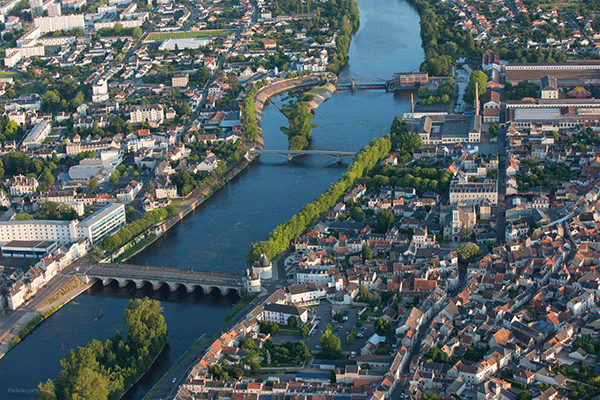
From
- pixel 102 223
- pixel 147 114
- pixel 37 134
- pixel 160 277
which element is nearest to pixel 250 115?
pixel 147 114

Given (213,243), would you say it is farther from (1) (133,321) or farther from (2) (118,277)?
(1) (133,321)

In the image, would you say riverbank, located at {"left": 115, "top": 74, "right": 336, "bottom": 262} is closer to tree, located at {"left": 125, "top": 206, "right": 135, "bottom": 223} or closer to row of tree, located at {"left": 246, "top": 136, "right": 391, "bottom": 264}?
tree, located at {"left": 125, "top": 206, "right": 135, "bottom": 223}

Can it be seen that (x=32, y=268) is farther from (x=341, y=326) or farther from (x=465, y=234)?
(x=465, y=234)

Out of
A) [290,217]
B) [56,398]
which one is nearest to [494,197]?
[290,217]

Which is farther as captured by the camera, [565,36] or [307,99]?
[565,36]

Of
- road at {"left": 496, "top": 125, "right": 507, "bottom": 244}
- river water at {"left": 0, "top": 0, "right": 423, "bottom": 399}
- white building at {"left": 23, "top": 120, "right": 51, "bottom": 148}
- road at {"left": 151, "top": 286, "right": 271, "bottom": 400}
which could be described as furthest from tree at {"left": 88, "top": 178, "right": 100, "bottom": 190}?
road at {"left": 496, "top": 125, "right": 507, "bottom": 244}

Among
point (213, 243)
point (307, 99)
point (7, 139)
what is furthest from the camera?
point (307, 99)

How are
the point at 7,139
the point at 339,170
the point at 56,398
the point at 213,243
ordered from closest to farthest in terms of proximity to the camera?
the point at 56,398, the point at 213,243, the point at 339,170, the point at 7,139
